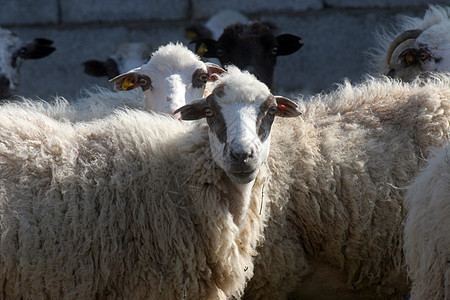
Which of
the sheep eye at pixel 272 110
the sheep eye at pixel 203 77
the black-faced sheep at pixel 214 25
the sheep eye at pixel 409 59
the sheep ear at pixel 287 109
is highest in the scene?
the sheep eye at pixel 272 110

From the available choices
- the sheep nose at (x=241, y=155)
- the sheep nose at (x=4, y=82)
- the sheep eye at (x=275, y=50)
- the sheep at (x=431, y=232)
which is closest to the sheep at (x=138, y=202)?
the sheep nose at (x=241, y=155)

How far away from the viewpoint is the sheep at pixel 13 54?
6.88 meters

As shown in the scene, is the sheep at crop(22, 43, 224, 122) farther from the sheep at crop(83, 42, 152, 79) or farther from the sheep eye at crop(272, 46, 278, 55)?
the sheep at crop(83, 42, 152, 79)

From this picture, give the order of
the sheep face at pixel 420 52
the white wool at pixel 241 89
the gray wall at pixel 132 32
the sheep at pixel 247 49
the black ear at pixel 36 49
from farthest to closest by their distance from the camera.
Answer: the gray wall at pixel 132 32 → the black ear at pixel 36 49 → the sheep at pixel 247 49 → the sheep face at pixel 420 52 → the white wool at pixel 241 89

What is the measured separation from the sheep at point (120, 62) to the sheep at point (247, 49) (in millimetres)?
1174

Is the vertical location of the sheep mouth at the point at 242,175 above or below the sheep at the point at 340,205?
above

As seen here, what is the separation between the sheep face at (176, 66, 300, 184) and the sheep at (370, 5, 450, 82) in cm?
224

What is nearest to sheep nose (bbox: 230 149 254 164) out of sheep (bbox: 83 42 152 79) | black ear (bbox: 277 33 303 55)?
black ear (bbox: 277 33 303 55)

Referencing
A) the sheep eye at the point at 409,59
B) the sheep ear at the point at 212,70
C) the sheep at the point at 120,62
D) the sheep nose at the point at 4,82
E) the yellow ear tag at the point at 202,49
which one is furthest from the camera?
the sheep at the point at 120,62

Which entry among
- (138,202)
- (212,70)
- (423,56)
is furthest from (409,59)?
(138,202)

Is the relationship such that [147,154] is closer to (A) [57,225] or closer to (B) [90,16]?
(A) [57,225]

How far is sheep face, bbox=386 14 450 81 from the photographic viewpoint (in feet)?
17.2

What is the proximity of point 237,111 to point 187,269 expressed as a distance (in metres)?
0.79

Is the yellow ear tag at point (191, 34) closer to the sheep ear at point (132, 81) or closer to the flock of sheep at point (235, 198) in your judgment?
the sheep ear at point (132, 81)
